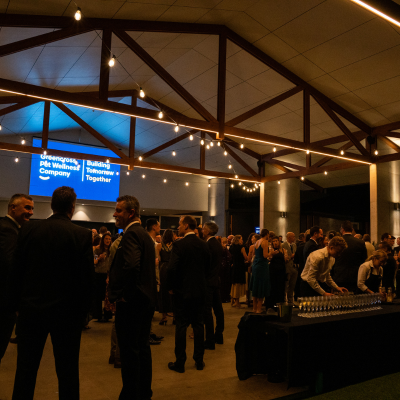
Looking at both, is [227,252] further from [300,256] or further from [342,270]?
[342,270]

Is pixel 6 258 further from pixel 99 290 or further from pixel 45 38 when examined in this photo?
pixel 45 38

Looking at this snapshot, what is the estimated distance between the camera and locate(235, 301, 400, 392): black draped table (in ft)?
9.89

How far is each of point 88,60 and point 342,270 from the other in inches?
238

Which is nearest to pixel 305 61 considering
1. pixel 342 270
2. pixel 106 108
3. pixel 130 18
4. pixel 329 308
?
Result: pixel 130 18

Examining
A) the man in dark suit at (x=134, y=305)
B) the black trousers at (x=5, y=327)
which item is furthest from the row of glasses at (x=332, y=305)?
the black trousers at (x=5, y=327)

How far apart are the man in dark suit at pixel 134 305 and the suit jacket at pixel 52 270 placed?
0.40m

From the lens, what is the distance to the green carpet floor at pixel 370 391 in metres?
3.14

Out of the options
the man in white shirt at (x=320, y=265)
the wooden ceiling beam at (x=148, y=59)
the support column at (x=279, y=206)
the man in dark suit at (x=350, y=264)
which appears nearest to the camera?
the man in white shirt at (x=320, y=265)

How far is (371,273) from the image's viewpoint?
15.3 feet

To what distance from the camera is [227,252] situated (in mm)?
7859

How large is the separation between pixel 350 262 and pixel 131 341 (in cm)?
359

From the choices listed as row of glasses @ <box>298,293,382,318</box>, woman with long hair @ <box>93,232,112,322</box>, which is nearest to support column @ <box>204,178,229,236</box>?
woman with long hair @ <box>93,232,112,322</box>

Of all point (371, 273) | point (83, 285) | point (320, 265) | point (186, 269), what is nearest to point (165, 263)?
point (186, 269)

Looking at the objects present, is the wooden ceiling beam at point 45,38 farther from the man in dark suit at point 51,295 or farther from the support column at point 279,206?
the support column at point 279,206
